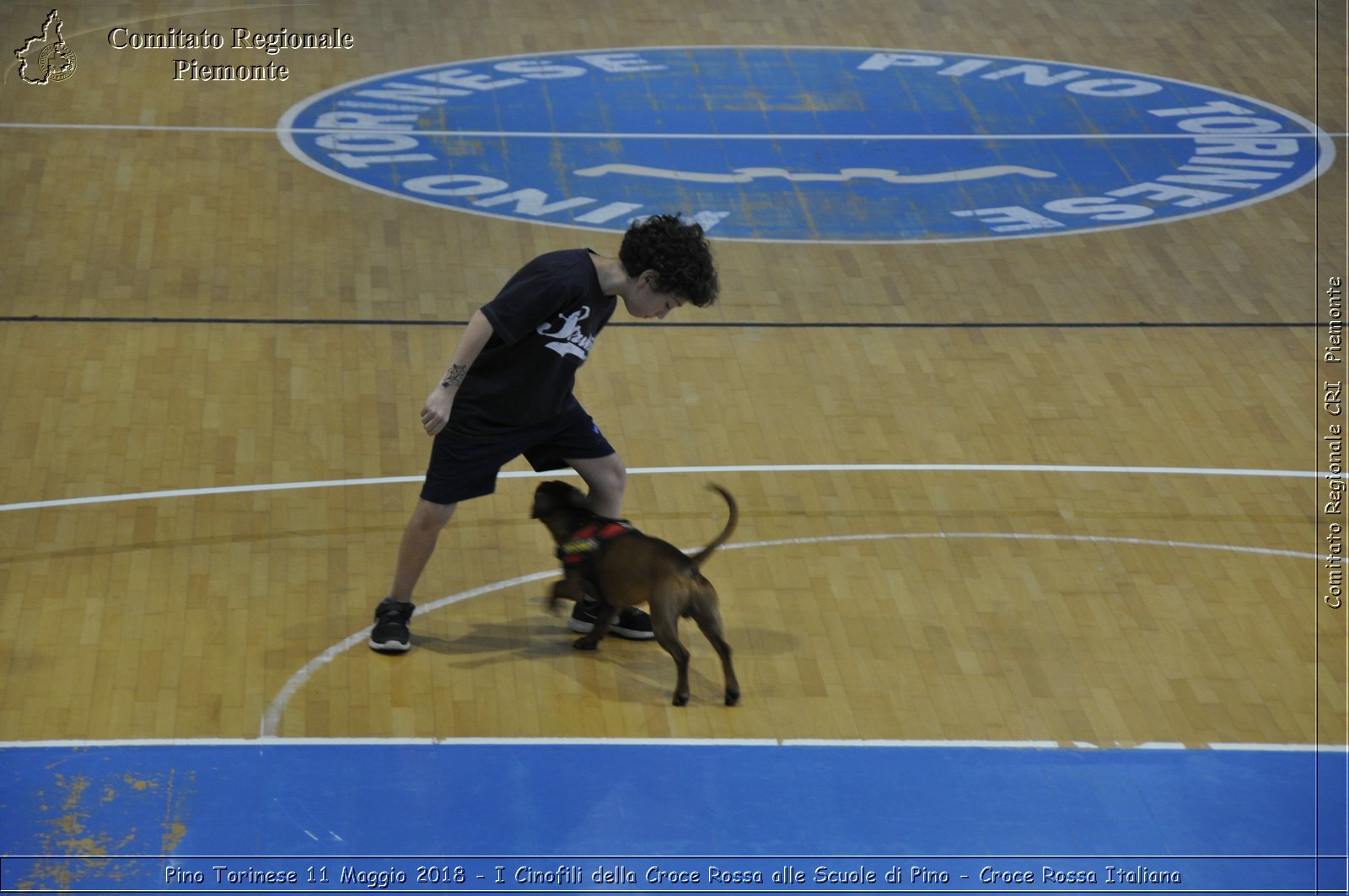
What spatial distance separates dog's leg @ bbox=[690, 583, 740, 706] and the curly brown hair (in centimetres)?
94

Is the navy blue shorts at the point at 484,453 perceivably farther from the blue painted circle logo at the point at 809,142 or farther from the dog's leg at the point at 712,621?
the blue painted circle logo at the point at 809,142

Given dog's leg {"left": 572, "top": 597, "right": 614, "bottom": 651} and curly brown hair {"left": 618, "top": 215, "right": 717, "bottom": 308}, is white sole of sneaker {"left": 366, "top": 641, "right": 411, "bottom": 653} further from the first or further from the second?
curly brown hair {"left": 618, "top": 215, "right": 717, "bottom": 308}

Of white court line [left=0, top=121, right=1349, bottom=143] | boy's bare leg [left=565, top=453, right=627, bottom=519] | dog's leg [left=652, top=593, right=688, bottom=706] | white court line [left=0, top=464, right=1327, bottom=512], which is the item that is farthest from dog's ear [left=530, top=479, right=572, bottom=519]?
white court line [left=0, top=121, right=1349, bottom=143]

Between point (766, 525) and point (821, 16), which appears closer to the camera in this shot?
point (766, 525)

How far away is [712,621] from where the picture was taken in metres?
5.11

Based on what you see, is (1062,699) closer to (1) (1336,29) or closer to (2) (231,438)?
(2) (231,438)

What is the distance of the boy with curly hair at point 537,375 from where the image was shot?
16.2 feet

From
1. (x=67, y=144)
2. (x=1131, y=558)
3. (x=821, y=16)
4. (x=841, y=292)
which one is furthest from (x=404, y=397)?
(x=821, y=16)

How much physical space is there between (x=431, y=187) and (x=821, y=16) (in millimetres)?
4419

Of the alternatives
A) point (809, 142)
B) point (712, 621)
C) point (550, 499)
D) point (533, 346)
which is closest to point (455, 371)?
point (533, 346)

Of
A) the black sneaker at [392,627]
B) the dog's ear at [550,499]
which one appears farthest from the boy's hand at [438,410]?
the black sneaker at [392,627]

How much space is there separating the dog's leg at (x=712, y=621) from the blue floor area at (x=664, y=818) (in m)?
0.29

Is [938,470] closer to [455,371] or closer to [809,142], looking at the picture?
[455,371]

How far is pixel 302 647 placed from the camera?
18.1 feet
